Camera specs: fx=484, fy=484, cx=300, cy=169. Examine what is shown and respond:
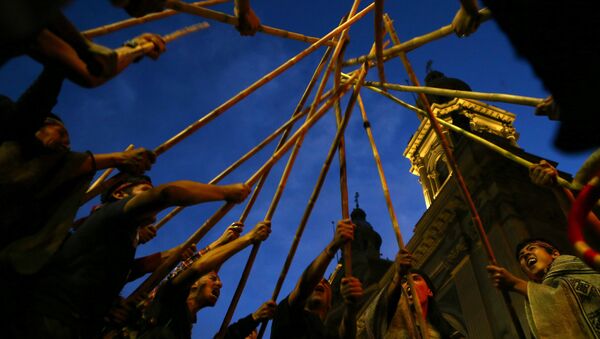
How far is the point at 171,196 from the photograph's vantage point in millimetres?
3988

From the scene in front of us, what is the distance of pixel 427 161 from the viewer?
26.5 m

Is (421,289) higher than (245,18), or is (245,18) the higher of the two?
(245,18)

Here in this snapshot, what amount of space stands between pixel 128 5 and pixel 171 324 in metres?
2.99

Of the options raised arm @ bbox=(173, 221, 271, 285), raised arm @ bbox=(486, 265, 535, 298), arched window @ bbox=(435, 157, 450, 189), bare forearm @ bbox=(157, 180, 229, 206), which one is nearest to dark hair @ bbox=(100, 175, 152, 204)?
bare forearm @ bbox=(157, 180, 229, 206)

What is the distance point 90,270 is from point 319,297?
2.85m

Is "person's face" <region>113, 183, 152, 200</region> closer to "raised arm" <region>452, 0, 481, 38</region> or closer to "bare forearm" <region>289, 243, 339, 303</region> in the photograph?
"bare forearm" <region>289, 243, 339, 303</region>

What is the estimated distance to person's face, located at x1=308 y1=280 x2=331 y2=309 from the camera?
584 centimetres

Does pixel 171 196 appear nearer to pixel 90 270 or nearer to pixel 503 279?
pixel 90 270

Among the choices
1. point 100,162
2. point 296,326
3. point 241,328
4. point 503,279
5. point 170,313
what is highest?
point 503,279

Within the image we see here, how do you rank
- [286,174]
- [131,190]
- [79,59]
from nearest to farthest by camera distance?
1. [79,59]
2. [131,190]
3. [286,174]

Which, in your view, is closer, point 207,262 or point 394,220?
point 207,262

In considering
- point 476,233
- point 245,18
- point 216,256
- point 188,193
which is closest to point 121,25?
point 245,18

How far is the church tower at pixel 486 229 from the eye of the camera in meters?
13.1

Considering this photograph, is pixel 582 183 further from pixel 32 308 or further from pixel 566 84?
pixel 32 308
